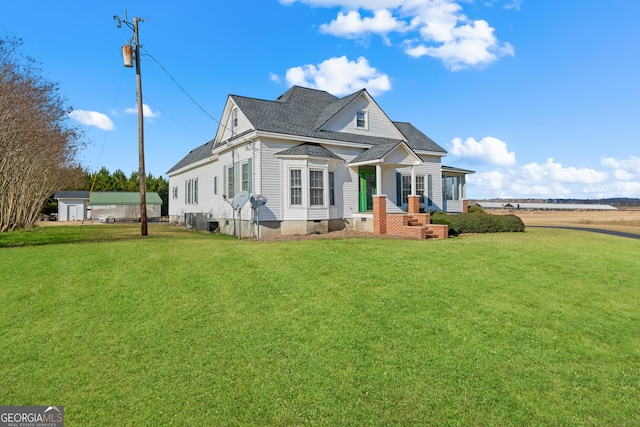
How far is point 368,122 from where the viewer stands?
21562 mm

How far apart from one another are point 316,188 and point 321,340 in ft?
41.7

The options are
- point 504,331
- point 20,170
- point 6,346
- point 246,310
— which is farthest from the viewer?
point 20,170

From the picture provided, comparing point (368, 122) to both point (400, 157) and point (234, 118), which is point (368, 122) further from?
point (234, 118)

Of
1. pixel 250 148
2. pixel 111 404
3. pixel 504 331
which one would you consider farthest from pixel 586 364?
pixel 250 148

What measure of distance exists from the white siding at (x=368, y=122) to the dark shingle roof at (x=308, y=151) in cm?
194

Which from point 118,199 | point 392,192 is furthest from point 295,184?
point 118,199

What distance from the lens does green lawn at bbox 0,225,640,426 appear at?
15.0 ft

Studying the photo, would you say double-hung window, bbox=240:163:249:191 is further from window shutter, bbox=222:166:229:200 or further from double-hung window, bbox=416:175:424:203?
double-hung window, bbox=416:175:424:203

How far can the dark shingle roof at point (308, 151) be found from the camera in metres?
17.9

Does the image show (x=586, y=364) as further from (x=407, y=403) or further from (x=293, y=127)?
(x=293, y=127)

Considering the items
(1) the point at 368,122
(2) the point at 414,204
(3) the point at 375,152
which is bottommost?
(2) the point at 414,204

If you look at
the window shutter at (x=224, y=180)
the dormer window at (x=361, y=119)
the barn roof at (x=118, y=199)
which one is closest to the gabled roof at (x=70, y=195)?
the barn roof at (x=118, y=199)

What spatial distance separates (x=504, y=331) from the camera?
6.50 m

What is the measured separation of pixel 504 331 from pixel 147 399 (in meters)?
5.76
